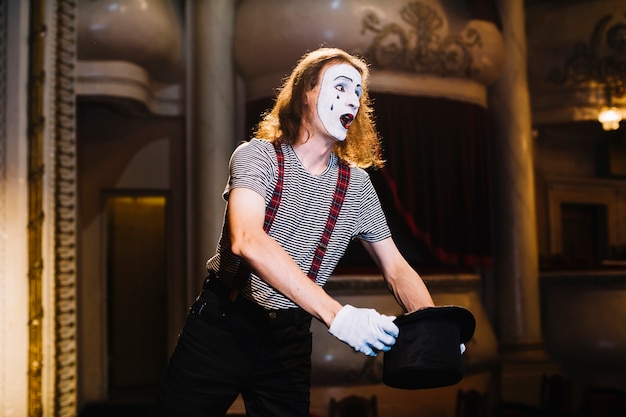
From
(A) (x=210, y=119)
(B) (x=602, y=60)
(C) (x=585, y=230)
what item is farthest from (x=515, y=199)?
(A) (x=210, y=119)

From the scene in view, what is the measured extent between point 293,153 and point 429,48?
427 centimetres

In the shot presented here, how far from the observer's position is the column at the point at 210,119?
595cm

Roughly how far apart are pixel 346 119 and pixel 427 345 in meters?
0.68

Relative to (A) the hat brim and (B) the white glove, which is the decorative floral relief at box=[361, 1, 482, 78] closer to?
(A) the hat brim

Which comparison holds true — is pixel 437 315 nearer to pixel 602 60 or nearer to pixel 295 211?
pixel 295 211

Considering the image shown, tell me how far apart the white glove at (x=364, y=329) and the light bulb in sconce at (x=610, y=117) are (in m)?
5.84

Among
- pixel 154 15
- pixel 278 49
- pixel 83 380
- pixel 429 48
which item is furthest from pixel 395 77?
pixel 83 380

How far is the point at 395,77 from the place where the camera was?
231 inches

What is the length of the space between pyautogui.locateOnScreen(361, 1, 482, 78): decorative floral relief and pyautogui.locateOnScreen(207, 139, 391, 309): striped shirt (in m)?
3.93

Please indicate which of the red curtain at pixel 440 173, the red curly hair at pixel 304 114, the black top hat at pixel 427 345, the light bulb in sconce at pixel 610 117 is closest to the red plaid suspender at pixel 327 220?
the red curly hair at pixel 304 114

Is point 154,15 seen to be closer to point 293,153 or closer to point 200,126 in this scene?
point 200,126

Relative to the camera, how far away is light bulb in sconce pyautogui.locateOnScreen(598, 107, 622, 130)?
21.8 feet

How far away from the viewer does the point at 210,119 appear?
597 centimetres

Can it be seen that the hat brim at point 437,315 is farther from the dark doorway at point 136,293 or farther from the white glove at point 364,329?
the dark doorway at point 136,293
